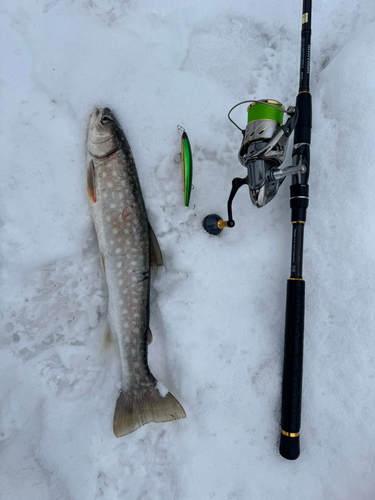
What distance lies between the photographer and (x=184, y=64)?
1.94m

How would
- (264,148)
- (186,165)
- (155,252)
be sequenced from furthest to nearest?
(155,252), (186,165), (264,148)

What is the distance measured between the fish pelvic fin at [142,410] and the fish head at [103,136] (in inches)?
51.7

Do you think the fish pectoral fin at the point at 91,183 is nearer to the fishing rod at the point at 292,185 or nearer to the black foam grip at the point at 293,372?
the fishing rod at the point at 292,185

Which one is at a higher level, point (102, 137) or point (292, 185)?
point (102, 137)

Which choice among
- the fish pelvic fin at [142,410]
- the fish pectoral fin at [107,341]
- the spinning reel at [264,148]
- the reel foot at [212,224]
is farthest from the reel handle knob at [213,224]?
the fish pelvic fin at [142,410]

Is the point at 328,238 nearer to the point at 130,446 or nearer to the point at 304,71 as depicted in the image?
the point at 304,71

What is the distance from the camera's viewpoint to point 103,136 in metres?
1.73

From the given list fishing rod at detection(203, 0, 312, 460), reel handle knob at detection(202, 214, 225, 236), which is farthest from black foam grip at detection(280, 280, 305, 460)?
reel handle knob at detection(202, 214, 225, 236)

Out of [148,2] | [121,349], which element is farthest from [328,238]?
[148,2]

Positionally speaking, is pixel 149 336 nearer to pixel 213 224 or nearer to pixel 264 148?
pixel 213 224

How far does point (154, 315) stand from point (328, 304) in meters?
1.00

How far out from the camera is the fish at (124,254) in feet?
5.54

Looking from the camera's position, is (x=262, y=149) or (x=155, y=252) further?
(x=155, y=252)

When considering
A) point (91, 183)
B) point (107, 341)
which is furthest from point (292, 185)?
point (107, 341)
